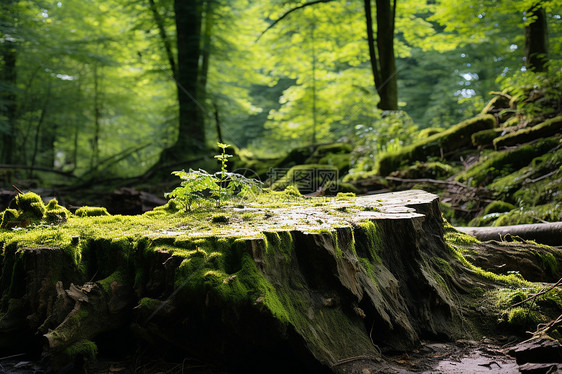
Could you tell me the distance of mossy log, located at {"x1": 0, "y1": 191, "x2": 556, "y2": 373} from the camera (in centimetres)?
187

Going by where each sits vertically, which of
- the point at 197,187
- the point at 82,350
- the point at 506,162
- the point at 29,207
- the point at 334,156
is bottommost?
the point at 82,350

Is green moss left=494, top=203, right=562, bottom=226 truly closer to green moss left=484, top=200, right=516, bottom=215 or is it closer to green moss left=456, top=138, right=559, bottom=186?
green moss left=484, top=200, right=516, bottom=215

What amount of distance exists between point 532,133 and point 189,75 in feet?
28.9

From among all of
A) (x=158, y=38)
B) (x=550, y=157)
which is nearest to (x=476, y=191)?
(x=550, y=157)

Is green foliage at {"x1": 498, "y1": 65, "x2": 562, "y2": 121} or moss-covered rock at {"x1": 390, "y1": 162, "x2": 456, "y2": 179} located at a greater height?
green foliage at {"x1": 498, "y1": 65, "x2": 562, "y2": 121}

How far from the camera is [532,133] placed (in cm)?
682

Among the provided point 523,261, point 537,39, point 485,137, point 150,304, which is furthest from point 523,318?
point 537,39

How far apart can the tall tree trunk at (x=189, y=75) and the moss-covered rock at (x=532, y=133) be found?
7606 mm

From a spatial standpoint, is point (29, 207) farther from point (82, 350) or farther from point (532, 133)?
point (532, 133)

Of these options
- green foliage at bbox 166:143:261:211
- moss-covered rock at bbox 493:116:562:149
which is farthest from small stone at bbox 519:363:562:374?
moss-covered rock at bbox 493:116:562:149

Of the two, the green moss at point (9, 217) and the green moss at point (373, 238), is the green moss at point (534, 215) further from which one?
the green moss at point (9, 217)

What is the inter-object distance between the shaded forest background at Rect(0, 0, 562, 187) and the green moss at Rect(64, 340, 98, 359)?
721 centimetres

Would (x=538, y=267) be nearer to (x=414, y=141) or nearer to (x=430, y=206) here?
(x=430, y=206)

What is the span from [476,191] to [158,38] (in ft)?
34.2
